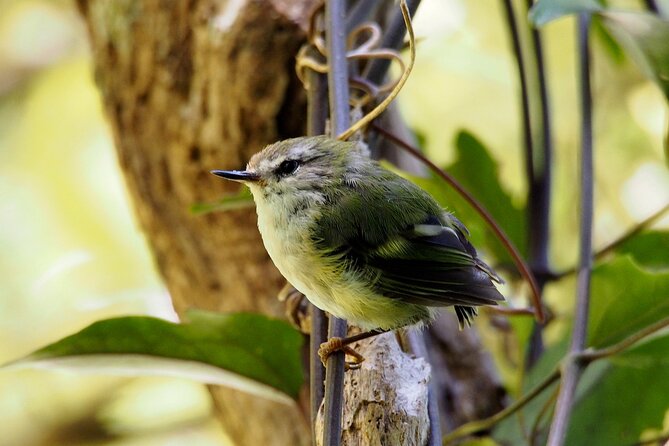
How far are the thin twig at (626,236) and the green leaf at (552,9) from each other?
0.47 meters

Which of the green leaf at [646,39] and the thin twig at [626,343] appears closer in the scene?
the thin twig at [626,343]

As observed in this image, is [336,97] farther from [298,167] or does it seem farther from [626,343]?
[626,343]

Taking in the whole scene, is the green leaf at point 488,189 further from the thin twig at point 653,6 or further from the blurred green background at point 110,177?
the blurred green background at point 110,177

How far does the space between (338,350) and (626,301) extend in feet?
1.81

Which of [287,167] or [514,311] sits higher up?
[287,167]

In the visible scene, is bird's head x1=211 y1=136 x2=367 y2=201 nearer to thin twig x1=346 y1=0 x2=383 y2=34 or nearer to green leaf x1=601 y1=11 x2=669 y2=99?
thin twig x1=346 y1=0 x2=383 y2=34

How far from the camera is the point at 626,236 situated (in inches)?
58.6

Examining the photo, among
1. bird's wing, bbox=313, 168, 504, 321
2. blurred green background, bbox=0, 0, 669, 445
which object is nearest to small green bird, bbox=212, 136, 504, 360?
bird's wing, bbox=313, 168, 504, 321

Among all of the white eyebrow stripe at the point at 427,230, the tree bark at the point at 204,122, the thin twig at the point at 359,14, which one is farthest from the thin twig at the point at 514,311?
the thin twig at the point at 359,14

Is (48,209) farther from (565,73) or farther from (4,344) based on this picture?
(565,73)

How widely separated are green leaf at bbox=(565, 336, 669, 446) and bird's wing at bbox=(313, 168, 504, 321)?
41 centimetres

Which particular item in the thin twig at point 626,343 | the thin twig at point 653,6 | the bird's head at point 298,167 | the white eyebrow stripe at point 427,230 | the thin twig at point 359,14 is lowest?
the thin twig at point 626,343

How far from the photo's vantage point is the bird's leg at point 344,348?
89 centimetres

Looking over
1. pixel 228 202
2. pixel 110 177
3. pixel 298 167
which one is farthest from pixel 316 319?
pixel 110 177
